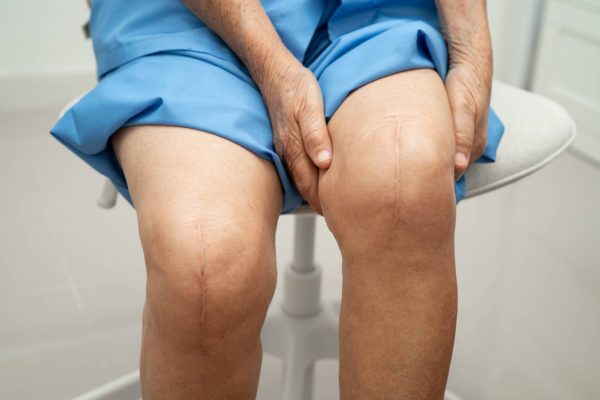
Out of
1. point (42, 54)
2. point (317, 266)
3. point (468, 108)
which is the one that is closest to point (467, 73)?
point (468, 108)

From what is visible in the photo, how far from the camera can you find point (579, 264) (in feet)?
5.40

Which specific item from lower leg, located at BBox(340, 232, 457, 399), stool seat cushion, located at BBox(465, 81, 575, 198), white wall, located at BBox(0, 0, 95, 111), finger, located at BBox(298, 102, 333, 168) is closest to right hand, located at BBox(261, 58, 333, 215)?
finger, located at BBox(298, 102, 333, 168)

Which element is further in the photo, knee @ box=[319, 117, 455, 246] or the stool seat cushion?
the stool seat cushion

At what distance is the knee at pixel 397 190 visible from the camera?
65cm

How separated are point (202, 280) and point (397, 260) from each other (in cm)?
17

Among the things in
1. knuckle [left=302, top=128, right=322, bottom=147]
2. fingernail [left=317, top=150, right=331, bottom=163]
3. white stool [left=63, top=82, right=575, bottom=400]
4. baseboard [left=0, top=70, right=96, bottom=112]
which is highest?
knuckle [left=302, top=128, right=322, bottom=147]

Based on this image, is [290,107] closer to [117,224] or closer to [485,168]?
[485,168]

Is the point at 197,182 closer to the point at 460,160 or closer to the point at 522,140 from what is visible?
the point at 460,160

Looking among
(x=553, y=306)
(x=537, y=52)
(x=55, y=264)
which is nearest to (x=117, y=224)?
(x=55, y=264)

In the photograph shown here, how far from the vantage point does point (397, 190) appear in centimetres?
65

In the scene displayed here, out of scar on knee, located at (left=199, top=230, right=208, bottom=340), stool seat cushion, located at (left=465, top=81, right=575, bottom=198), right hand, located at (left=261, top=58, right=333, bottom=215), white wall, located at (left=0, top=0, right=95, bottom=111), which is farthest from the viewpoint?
white wall, located at (left=0, top=0, right=95, bottom=111)

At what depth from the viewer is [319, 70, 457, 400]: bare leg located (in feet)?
2.14

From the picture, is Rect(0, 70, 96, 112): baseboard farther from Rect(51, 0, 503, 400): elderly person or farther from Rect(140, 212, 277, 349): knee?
Rect(140, 212, 277, 349): knee

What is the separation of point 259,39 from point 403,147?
0.24m
